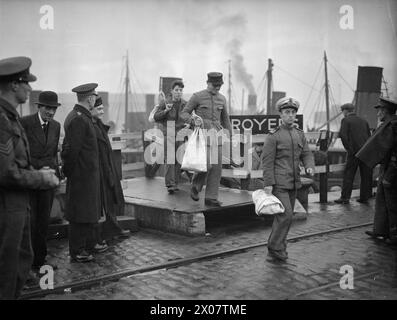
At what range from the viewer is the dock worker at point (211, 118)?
301 inches

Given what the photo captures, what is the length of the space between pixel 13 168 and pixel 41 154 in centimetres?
232

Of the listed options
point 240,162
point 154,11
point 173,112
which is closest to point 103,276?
point 173,112

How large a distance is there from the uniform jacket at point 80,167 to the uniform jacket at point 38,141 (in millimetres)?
189

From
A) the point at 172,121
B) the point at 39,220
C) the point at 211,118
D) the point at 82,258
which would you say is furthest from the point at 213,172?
the point at 39,220

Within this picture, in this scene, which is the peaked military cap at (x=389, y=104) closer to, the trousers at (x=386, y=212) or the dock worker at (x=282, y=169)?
the trousers at (x=386, y=212)

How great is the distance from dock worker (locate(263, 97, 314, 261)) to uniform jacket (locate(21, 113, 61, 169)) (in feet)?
9.31

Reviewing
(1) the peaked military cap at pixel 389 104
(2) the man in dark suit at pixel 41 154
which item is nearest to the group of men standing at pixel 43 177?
(2) the man in dark suit at pixel 41 154

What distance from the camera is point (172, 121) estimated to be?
9109 mm

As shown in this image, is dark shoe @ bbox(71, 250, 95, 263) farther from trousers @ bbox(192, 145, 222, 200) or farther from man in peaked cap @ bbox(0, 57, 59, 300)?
trousers @ bbox(192, 145, 222, 200)

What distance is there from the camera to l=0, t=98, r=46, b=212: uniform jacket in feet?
12.1

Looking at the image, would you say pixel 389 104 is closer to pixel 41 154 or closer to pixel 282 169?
pixel 282 169

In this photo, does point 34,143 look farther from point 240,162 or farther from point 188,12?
point 188,12

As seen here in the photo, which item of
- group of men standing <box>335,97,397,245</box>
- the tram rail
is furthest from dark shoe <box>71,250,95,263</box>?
group of men standing <box>335,97,397,245</box>
